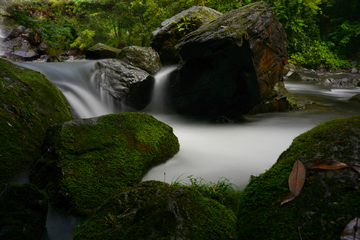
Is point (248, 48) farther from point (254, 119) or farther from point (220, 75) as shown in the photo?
point (254, 119)

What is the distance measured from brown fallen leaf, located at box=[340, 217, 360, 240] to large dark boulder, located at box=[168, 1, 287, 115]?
13.2 ft

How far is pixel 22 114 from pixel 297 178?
3674mm

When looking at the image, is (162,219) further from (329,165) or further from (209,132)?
(209,132)

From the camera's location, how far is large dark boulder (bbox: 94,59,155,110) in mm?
6828

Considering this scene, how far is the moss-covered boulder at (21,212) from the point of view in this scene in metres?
1.68

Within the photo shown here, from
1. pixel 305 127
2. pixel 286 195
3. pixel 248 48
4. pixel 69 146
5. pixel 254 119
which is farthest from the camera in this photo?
pixel 254 119

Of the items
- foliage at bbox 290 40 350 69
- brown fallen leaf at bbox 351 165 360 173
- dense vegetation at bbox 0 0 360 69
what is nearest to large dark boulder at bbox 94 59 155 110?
dense vegetation at bbox 0 0 360 69

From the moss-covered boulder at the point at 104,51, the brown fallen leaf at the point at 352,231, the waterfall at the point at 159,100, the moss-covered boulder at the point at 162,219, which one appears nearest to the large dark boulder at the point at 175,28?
the waterfall at the point at 159,100

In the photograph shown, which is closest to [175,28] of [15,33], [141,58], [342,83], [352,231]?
[141,58]

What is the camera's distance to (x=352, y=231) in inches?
39.0

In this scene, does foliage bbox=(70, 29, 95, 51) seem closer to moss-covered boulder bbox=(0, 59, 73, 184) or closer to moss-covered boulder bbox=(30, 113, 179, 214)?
moss-covered boulder bbox=(0, 59, 73, 184)

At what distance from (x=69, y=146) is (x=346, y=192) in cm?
267

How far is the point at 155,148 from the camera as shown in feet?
10.8

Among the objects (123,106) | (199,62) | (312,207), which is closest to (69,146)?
(312,207)
